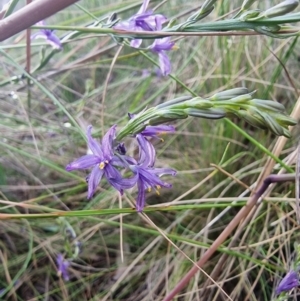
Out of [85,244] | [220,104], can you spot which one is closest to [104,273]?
[85,244]

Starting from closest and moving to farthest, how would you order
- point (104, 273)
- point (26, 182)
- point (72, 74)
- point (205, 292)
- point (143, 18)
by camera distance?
1. point (143, 18)
2. point (205, 292)
3. point (104, 273)
4. point (26, 182)
5. point (72, 74)

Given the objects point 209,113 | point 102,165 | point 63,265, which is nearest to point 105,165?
point 102,165

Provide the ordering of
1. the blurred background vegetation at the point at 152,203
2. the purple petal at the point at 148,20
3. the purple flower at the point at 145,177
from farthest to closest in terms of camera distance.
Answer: the blurred background vegetation at the point at 152,203 → the purple petal at the point at 148,20 → the purple flower at the point at 145,177

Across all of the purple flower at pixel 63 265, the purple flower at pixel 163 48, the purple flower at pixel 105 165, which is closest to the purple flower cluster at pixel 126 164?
the purple flower at pixel 105 165

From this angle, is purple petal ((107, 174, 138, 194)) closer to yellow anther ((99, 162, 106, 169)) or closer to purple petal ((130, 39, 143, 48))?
yellow anther ((99, 162, 106, 169))

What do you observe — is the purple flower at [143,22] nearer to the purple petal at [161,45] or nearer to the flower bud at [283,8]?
the purple petal at [161,45]

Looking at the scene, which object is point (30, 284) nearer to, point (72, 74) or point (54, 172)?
point (54, 172)
